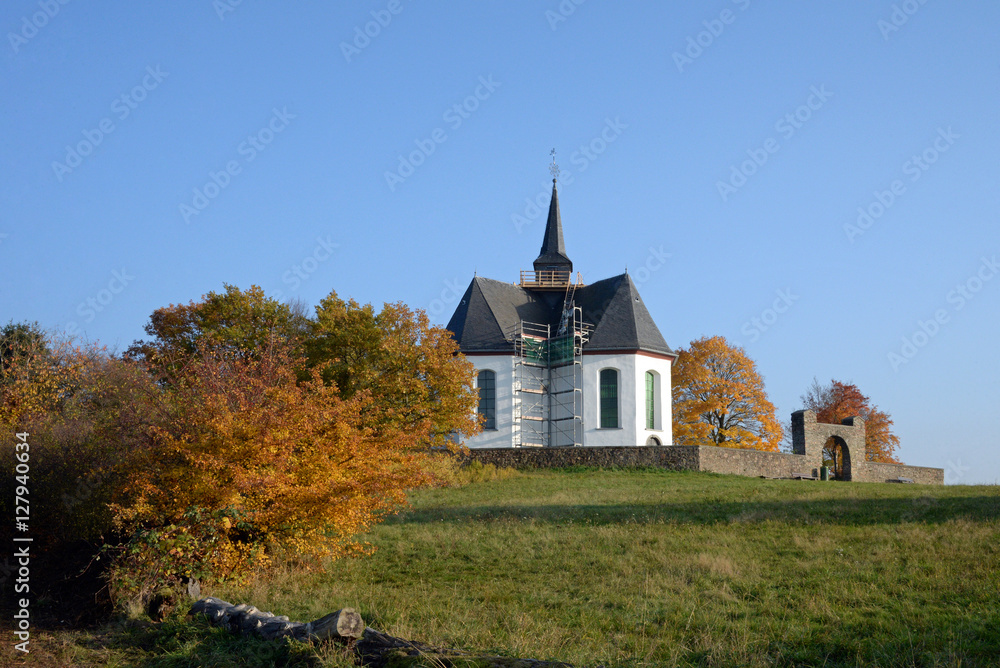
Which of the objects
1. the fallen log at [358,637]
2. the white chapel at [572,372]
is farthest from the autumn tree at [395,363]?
the fallen log at [358,637]

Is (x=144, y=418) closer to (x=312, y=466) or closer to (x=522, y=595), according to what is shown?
(x=312, y=466)

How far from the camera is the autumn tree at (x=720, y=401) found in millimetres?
43281

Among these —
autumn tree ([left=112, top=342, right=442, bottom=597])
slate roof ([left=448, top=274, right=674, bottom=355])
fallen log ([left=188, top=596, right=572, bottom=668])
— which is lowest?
fallen log ([left=188, top=596, right=572, bottom=668])

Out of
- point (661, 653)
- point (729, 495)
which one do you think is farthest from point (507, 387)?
point (661, 653)

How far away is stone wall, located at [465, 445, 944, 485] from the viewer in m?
30.2

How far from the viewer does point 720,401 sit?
4378cm

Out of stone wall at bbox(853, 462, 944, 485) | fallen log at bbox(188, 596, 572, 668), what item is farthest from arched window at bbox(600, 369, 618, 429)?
fallen log at bbox(188, 596, 572, 668)

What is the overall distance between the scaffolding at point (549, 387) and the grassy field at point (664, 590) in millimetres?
20457

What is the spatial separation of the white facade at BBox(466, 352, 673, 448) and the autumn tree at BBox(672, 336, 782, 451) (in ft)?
18.6

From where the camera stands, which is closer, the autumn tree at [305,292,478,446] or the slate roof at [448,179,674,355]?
the autumn tree at [305,292,478,446]

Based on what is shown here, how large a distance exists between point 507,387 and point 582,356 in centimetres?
383

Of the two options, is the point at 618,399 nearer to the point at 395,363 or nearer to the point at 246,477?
the point at 395,363

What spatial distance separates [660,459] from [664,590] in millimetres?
20715

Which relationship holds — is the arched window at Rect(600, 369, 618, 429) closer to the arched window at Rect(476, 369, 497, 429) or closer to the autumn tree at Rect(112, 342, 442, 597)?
the arched window at Rect(476, 369, 497, 429)
